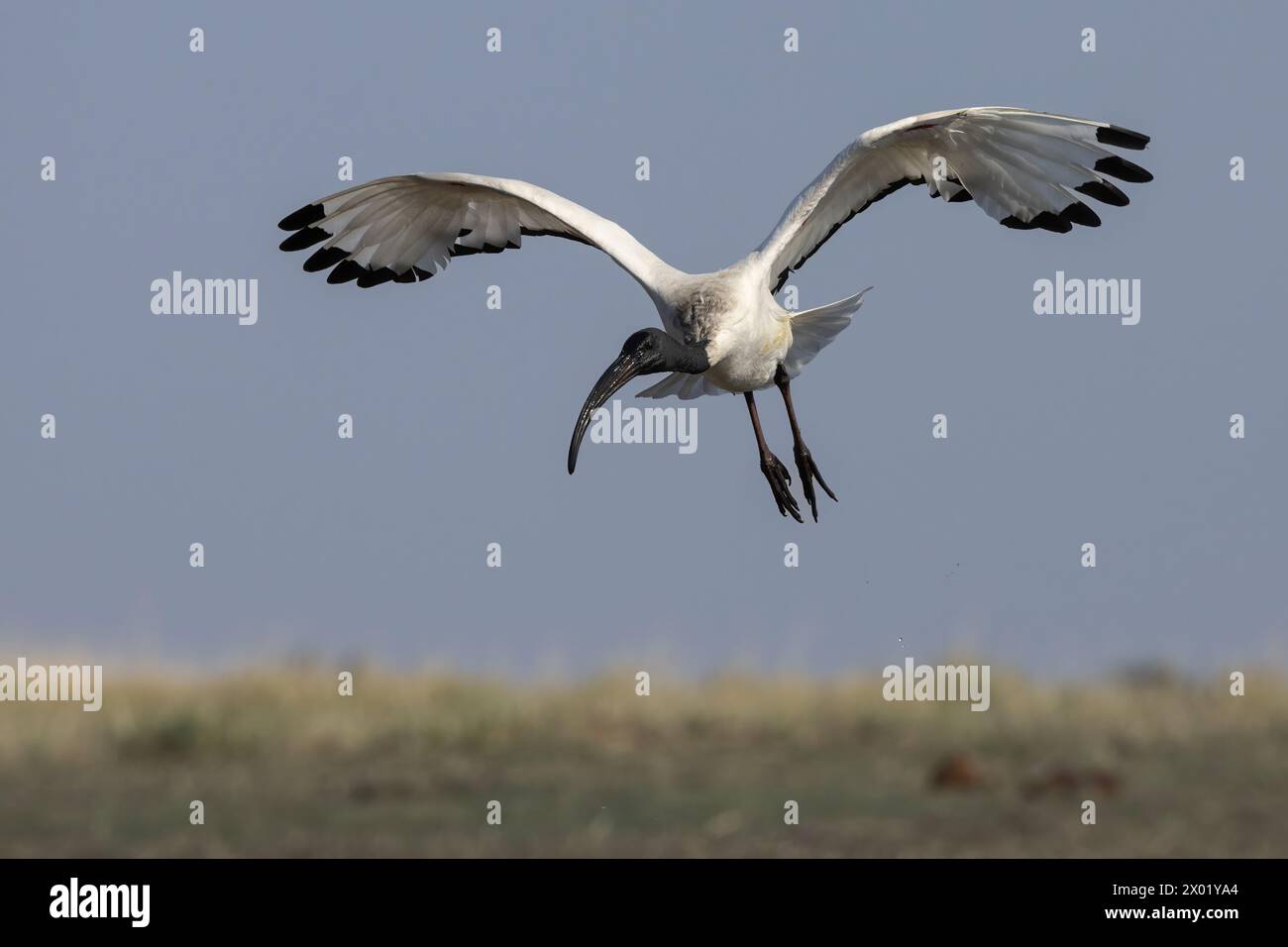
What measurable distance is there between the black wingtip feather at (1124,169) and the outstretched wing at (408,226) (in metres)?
3.10

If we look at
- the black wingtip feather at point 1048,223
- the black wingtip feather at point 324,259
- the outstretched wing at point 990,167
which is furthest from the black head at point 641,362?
the black wingtip feather at point 324,259

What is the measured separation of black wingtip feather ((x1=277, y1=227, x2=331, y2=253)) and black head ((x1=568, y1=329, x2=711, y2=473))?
2.69 m

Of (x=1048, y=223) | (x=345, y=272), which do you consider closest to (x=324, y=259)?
(x=345, y=272)

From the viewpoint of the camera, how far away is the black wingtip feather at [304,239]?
48.0 ft

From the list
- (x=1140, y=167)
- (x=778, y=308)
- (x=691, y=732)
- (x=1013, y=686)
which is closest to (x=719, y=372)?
(x=778, y=308)

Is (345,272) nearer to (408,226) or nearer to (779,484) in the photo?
(408,226)

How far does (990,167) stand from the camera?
1318 cm

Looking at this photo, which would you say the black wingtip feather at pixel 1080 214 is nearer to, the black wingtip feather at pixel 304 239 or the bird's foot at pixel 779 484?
the bird's foot at pixel 779 484

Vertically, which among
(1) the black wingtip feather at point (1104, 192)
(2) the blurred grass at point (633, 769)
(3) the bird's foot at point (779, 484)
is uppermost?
(1) the black wingtip feather at point (1104, 192)

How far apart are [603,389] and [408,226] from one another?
99.4 inches

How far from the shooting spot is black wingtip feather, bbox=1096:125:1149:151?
40.9 feet

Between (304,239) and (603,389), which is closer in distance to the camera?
(603,389)

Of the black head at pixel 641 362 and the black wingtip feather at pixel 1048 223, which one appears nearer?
the black head at pixel 641 362

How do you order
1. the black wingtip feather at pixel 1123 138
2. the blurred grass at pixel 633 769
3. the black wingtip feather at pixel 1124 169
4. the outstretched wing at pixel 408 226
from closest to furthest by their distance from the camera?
1. the black wingtip feather at pixel 1123 138
2. the black wingtip feather at pixel 1124 169
3. the outstretched wing at pixel 408 226
4. the blurred grass at pixel 633 769
